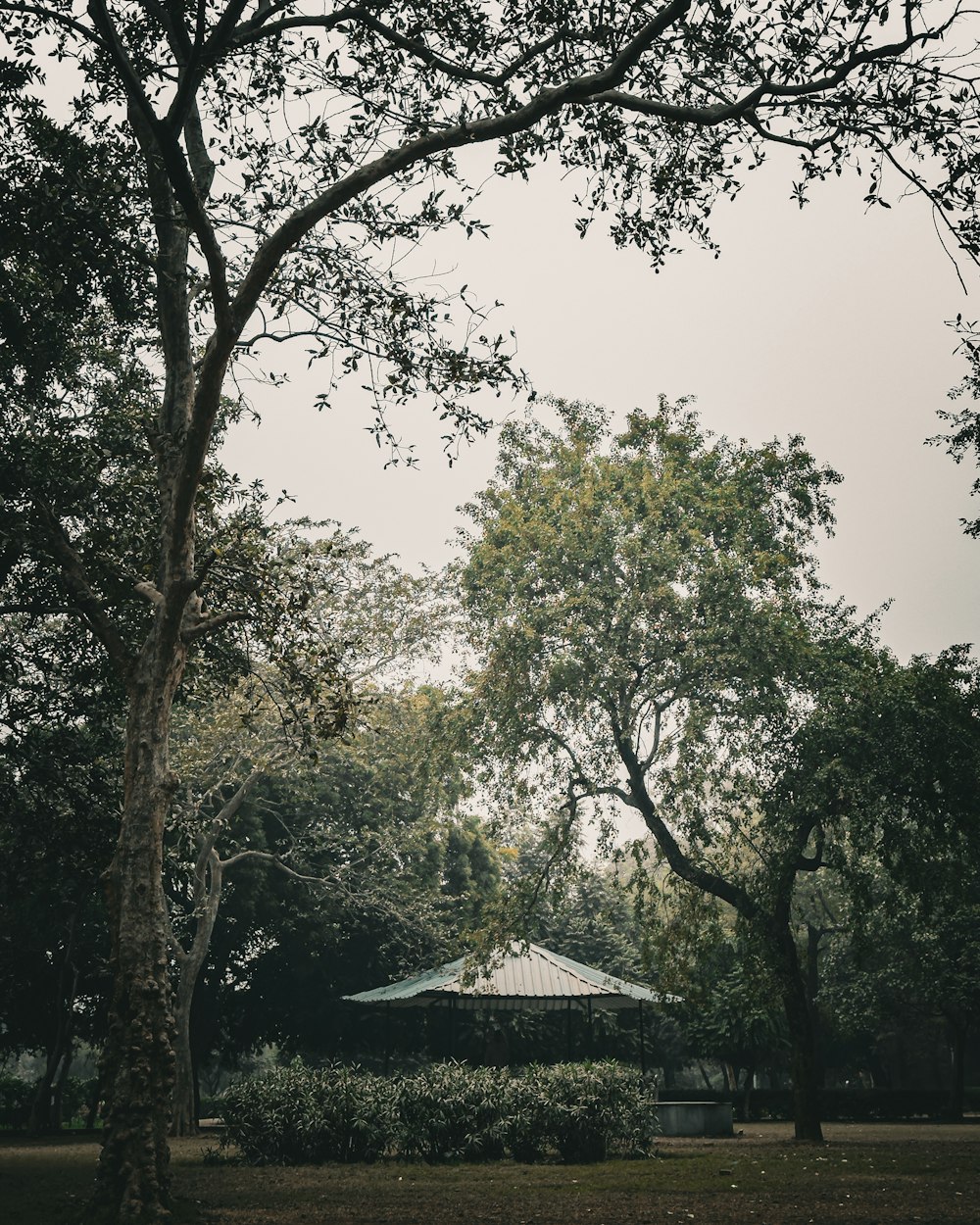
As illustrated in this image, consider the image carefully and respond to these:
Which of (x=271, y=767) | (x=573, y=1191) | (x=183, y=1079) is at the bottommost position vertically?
(x=183, y=1079)

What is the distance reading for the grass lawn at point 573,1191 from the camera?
28.5 feet

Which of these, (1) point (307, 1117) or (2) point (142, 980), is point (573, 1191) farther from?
(2) point (142, 980)

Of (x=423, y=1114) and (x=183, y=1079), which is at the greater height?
(x=423, y=1114)

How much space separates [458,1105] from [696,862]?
7.85m

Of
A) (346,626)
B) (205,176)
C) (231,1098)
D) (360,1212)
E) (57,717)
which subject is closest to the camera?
(360,1212)

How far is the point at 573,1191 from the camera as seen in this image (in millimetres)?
11109

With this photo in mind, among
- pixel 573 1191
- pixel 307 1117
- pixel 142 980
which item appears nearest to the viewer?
pixel 142 980

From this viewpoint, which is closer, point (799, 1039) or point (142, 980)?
point (142, 980)

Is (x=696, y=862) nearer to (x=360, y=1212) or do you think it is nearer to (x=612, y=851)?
(x=612, y=851)

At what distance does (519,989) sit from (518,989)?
0.06 ft

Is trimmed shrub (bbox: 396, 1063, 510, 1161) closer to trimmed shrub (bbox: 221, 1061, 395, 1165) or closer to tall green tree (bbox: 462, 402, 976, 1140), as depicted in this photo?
trimmed shrub (bbox: 221, 1061, 395, 1165)

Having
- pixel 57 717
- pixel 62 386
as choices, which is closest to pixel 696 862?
pixel 57 717

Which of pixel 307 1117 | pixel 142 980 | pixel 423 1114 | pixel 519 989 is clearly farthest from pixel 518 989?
pixel 142 980

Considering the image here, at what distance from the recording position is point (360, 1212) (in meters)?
9.27
